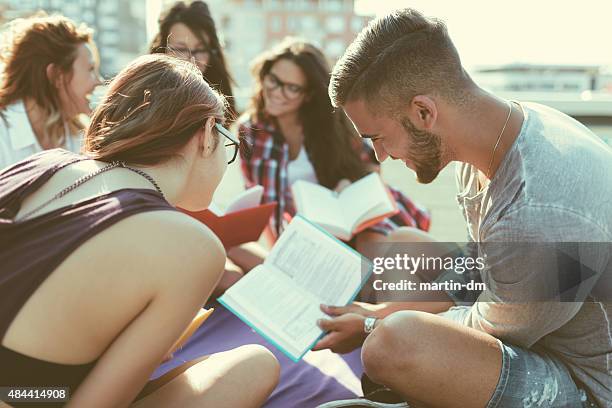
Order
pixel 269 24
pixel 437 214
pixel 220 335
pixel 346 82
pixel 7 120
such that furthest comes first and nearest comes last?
pixel 269 24, pixel 437 214, pixel 7 120, pixel 220 335, pixel 346 82

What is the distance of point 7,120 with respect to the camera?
8.38ft

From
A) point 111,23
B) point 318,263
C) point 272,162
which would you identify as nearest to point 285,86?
point 272,162

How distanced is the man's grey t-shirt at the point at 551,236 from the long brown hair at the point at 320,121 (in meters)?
1.47

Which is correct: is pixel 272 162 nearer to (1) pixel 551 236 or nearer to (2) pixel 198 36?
(2) pixel 198 36

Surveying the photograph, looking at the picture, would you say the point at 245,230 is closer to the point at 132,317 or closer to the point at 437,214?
the point at 132,317

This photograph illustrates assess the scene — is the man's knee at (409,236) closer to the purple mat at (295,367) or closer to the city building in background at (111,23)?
the purple mat at (295,367)

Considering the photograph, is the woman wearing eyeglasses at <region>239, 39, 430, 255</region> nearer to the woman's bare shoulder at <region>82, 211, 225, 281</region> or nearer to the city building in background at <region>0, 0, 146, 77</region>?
the woman's bare shoulder at <region>82, 211, 225, 281</region>

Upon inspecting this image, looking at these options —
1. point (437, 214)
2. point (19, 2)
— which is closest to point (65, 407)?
point (437, 214)

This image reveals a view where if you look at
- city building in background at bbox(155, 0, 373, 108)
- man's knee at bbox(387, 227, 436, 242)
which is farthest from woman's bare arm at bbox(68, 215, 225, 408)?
city building in background at bbox(155, 0, 373, 108)

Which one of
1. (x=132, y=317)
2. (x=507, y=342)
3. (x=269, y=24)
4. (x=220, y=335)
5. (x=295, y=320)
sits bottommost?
(x=269, y=24)

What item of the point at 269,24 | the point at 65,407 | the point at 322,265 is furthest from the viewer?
the point at 269,24

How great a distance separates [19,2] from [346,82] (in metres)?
44.6

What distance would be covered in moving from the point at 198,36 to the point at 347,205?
1127mm

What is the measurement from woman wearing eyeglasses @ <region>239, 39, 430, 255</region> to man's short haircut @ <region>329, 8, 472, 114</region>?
4.24 feet
